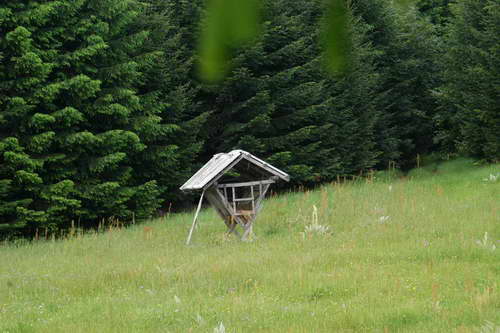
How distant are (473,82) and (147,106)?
15.5 metres

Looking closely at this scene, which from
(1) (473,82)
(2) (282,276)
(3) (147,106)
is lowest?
(2) (282,276)

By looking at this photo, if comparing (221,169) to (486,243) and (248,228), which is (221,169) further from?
(486,243)

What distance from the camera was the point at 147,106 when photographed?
19.2m

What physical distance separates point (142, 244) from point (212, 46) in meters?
12.1

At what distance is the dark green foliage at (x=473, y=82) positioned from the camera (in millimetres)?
24766

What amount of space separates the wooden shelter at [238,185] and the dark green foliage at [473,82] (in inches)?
602

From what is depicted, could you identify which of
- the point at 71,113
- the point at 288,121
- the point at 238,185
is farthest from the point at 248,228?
the point at 288,121

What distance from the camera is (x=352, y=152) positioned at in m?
25.5

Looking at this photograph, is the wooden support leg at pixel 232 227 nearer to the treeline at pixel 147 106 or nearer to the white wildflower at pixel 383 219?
the white wildflower at pixel 383 219

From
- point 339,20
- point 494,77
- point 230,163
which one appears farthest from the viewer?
point 494,77

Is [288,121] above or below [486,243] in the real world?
above

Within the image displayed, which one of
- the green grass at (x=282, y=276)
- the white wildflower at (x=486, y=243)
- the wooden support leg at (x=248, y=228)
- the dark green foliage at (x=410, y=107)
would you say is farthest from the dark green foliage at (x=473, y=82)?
the wooden support leg at (x=248, y=228)

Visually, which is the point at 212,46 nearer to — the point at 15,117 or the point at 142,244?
the point at 142,244

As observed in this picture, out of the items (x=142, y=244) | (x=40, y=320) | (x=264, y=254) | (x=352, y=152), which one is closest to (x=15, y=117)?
(x=142, y=244)
